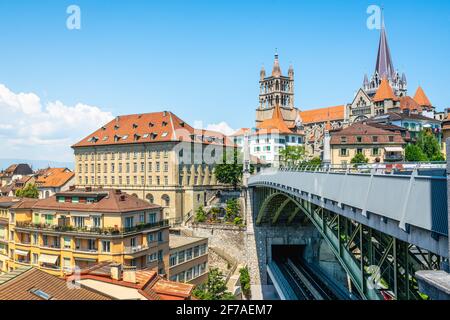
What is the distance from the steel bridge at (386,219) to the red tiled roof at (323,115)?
345ft

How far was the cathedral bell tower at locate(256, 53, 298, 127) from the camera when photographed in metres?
126

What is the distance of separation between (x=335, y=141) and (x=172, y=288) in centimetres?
4712

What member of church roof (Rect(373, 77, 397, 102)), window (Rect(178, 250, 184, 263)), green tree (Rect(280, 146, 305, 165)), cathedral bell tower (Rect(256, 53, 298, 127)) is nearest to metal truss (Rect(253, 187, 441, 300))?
window (Rect(178, 250, 184, 263))

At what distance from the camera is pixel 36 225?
36.2 m

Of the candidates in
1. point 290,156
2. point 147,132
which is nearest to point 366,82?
point 290,156

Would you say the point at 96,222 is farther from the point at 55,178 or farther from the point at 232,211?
the point at 55,178

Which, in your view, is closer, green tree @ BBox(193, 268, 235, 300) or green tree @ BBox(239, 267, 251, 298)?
green tree @ BBox(193, 268, 235, 300)

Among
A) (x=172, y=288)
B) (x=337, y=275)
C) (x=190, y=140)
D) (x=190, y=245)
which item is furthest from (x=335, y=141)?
(x=172, y=288)

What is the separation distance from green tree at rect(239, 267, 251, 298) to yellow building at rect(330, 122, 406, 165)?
2418 centimetres

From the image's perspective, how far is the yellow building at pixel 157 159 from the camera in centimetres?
6028

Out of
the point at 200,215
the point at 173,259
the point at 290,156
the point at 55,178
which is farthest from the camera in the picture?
the point at 55,178

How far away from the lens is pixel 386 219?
9.47 m

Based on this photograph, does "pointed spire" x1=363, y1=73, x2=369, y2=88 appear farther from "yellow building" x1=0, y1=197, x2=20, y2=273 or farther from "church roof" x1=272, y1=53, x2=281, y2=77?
"yellow building" x1=0, y1=197, x2=20, y2=273

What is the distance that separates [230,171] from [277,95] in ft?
221
